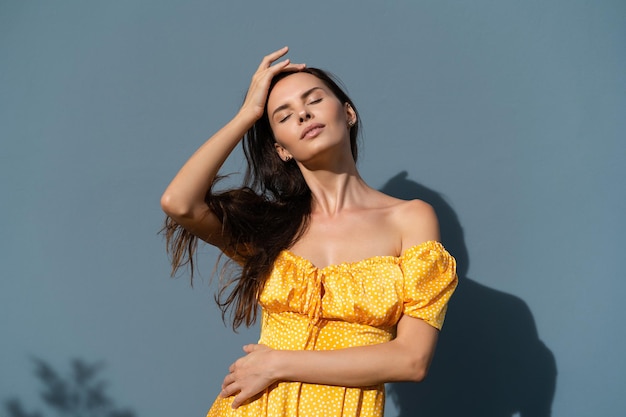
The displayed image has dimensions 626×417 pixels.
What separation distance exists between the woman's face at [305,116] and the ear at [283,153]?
71 millimetres

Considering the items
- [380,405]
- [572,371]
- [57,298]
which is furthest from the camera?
[57,298]

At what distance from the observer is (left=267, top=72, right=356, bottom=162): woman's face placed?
7.04 feet

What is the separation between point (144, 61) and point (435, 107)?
102 centimetres

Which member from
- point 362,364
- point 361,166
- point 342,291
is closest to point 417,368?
point 362,364

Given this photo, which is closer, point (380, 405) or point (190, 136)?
point (380, 405)

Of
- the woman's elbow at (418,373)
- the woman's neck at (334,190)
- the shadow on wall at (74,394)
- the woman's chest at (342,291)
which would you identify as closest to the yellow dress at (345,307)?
the woman's chest at (342,291)

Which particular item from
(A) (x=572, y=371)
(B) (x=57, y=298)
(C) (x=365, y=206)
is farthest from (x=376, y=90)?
(B) (x=57, y=298)

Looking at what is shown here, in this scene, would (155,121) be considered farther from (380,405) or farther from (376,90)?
(380,405)

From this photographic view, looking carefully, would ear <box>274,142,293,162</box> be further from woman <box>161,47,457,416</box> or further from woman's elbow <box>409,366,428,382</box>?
woman's elbow <box>409,366,428,382</box>

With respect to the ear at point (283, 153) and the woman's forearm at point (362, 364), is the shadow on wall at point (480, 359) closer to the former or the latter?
the ear at point (283, 153)

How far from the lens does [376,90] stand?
2.73 metres

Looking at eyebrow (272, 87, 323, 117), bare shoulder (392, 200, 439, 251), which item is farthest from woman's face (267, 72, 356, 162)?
bare shoulder (392, 200, 439, 251)

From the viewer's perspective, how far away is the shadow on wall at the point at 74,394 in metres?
2.82

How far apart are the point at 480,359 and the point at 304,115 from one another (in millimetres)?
1056
